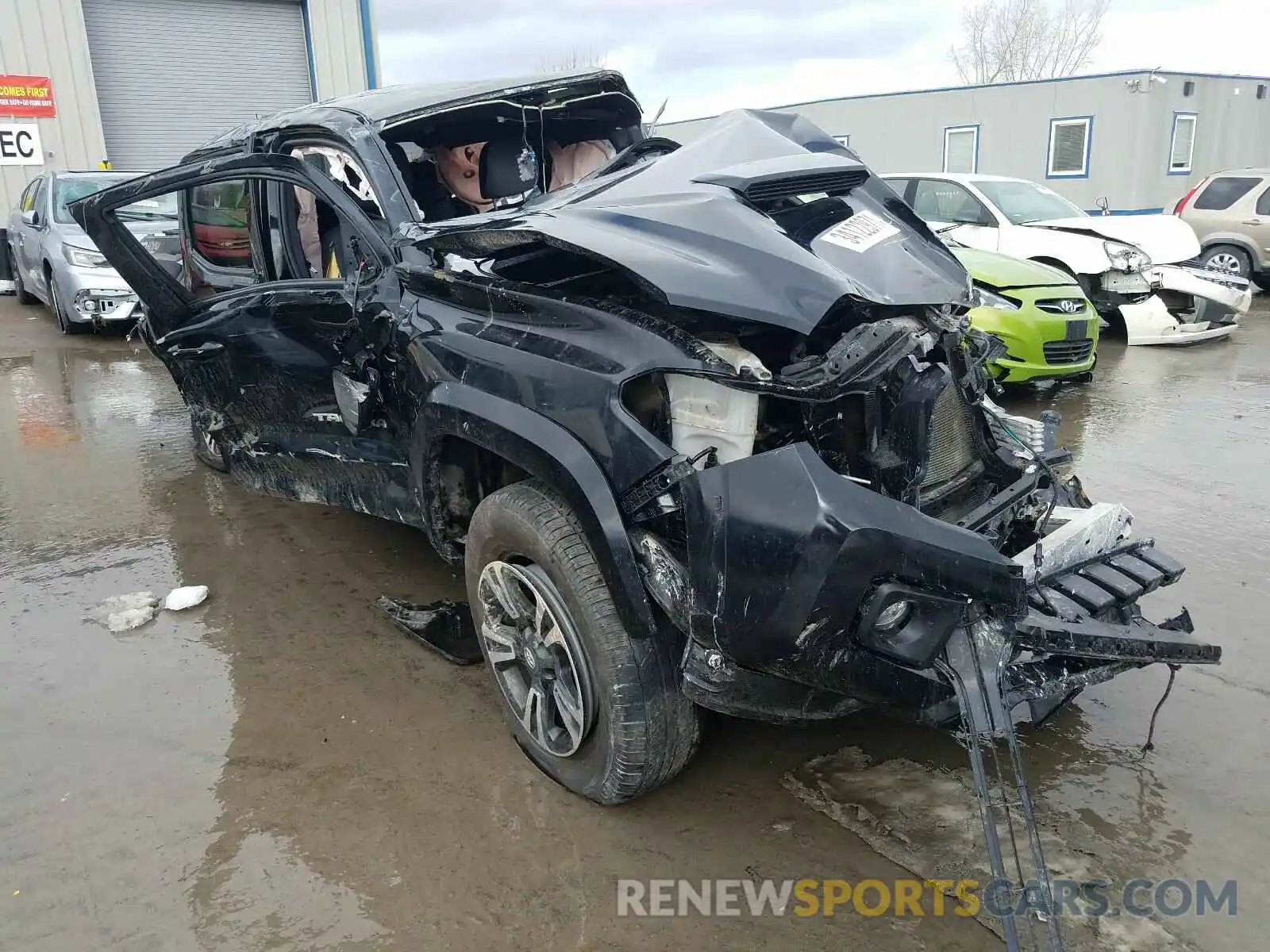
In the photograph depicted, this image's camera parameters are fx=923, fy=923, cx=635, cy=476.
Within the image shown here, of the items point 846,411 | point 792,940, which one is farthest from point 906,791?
point 846,411

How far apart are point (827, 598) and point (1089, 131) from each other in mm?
18117

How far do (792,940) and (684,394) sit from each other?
4.43 ft

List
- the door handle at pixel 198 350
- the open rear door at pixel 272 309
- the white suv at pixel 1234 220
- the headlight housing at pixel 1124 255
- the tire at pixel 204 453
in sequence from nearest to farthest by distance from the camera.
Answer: the open rear door at pixel 272 309
the door handle at pixel 198 350
the tire at pixel 204 453
the headlight housing at pixel 1124 255
the white suv at pixel 1234 220

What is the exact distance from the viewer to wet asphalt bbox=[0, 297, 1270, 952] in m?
2.31

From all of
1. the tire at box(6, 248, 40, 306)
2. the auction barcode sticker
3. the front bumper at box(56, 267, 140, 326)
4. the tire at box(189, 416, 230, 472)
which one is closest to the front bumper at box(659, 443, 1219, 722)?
the auction barcode sticker

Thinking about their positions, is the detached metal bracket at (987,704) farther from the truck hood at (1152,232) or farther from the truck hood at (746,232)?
the truck hood at (1152,232)

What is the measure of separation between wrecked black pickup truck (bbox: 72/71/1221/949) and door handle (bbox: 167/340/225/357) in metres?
0.79

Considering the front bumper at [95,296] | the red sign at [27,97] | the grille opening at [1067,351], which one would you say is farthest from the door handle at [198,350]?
the red sign at [27,97]

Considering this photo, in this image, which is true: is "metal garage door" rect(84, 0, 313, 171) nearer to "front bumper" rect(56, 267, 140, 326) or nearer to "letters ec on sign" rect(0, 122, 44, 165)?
"letters ec on sign" rect(0, 122, 44, 165)

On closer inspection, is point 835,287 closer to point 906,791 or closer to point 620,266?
point 620,266

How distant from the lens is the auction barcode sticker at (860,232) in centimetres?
260

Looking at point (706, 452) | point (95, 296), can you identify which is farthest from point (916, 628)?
point (95, 296)

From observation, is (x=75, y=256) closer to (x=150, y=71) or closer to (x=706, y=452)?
(x=150, y=71)

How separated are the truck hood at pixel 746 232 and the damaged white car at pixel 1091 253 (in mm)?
6561
